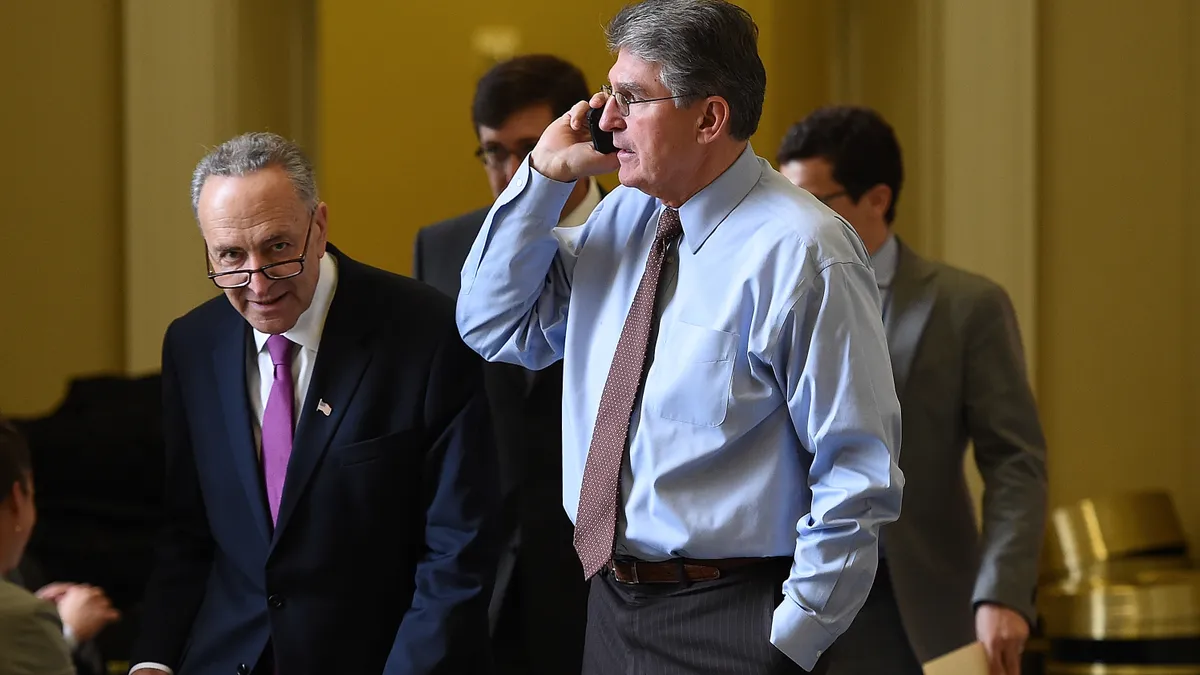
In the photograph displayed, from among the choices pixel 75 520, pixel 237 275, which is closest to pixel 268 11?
pixel 75 520

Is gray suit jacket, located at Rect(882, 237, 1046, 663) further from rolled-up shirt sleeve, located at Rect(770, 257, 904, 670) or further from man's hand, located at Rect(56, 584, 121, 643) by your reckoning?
man's hand, located at Rect(56, 584, 121, 643)

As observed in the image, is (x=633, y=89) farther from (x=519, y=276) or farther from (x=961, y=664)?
(x=961, y=664)

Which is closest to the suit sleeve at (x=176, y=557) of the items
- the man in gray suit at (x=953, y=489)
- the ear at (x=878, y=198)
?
the man in gray suit at (x=953, y=489)

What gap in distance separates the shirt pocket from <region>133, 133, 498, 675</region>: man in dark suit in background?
0.39 meters

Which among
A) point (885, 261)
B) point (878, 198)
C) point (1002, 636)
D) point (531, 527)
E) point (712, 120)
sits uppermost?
point (712, 120)

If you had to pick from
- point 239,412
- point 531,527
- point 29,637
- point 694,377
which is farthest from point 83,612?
point 694,377

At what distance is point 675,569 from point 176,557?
0.82m

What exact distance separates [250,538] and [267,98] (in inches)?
126

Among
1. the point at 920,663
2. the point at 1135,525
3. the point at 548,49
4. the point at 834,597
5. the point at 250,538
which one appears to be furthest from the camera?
the point at 548,49

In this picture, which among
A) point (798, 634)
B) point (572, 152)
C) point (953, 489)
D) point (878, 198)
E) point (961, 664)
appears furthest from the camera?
point (878, 198)

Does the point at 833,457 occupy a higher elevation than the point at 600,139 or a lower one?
lower

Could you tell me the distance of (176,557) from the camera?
2.34 m

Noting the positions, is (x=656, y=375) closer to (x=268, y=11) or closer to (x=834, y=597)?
(x=834, y=597)

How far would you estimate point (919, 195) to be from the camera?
5203 millimetres
